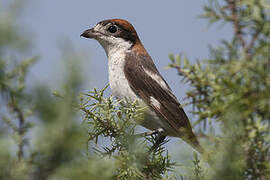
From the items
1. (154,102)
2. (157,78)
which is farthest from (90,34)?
(154,102)

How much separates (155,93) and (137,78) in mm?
356

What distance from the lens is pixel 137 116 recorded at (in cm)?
279

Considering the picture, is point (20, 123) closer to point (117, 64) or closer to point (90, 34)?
point (117, 64)

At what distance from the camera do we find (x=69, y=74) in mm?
1375

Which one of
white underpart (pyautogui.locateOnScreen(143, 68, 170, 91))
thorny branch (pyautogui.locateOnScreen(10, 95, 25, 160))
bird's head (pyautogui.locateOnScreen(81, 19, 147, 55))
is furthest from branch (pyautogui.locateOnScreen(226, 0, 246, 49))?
bird's head (pyautogui.locateOnScreen(81, 19, 147, 55))

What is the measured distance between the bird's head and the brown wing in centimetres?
32

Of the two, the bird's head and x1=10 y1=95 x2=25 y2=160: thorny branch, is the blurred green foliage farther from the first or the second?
the bird's head

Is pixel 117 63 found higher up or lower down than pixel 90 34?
lower down

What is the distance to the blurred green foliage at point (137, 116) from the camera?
3.97 ft

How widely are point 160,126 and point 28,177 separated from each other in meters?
4.00

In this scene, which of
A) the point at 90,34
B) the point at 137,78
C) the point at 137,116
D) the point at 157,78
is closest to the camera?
the point at 137,116

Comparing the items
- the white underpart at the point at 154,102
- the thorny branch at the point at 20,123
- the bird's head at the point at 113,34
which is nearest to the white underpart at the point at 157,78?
the white underpart at the point at 154,102

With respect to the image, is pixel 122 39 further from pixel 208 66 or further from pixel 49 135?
pixel 49 135

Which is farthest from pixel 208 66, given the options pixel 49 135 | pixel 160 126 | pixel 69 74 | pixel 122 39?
pixel 122 39
